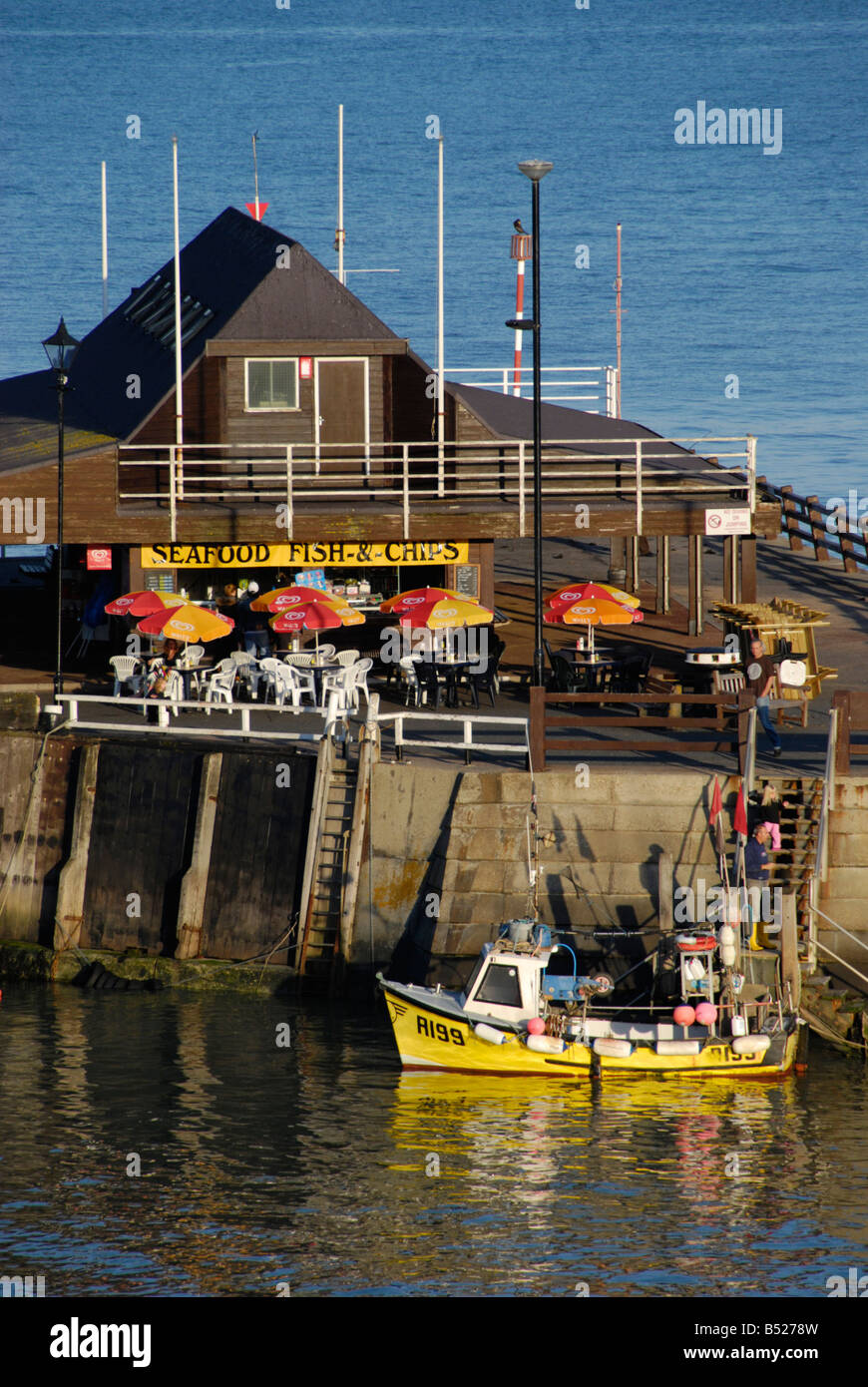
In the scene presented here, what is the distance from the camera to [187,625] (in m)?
31.3

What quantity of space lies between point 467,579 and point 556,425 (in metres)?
6.55

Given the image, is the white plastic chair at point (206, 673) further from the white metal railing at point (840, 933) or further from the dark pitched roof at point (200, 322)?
the white metal railing at point (840, 933)

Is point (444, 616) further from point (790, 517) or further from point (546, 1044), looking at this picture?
point (790, 517)

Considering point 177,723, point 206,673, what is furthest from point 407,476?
point 177,723

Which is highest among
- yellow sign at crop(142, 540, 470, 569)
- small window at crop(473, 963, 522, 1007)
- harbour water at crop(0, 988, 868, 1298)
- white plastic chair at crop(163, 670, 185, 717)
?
yellow sign at crop(142, 540, 470, 569)

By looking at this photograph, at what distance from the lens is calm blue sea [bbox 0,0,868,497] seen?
116938mm

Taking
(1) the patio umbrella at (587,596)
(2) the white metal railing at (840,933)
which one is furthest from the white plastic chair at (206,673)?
(2) the white metal railing at (840,933)

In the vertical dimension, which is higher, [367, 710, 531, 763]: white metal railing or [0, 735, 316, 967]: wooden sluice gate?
[367, 710, 531, 763]: white metal railing

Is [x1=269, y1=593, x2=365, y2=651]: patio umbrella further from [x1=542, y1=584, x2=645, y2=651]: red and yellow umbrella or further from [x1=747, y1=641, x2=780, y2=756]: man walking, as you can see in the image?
[x1=747, y1=641, x2=780, y2=756]: man walking

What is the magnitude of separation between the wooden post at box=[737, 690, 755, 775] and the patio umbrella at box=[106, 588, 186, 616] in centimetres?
1127

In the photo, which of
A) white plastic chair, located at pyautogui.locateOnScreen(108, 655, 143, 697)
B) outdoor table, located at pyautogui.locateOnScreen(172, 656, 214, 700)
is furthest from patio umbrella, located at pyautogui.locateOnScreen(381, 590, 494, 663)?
white plastic chair, located at pyautogui.locateOnScreen(108, 655, 143, 697)

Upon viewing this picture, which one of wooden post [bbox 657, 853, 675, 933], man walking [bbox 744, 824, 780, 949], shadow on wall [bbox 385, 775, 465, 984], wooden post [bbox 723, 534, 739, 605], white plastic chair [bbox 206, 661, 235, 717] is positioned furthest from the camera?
wooden post [bbox 723, 534, 739, 605]

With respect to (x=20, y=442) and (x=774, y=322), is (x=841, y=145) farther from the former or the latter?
(x=20, y=442)

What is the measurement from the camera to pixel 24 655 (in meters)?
37.0
